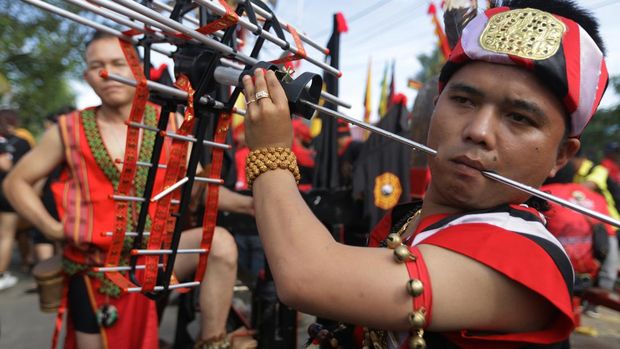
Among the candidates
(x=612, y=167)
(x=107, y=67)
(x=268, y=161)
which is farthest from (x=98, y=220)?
(x=612, y=167)

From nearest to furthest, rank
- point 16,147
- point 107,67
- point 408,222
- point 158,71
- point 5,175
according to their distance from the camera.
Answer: point 408,222
point 107,67
point 158,71
point 5,175
point 16,147

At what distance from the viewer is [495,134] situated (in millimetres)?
1019

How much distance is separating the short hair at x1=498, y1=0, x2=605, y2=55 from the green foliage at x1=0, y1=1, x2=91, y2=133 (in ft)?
50.5

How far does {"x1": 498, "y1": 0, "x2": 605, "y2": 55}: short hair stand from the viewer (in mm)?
1197

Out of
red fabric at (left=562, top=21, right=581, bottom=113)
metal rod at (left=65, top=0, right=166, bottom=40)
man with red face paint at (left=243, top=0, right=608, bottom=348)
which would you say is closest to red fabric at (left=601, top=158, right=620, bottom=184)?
man with red face paint at (left=243, top=0, right=608, bottom=348)

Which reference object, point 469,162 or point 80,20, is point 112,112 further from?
point 469,162

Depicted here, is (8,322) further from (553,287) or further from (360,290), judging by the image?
(553,287)

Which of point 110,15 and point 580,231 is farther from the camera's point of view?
point 580,231

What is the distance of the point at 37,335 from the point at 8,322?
485 millimetres

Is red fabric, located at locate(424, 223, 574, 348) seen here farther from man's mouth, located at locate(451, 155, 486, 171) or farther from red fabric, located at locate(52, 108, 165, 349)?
red fabric, located at locate(52, 108, 165, 349)

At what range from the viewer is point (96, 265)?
2021mm

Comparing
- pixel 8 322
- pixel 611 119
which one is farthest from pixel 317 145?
pixel 611 119

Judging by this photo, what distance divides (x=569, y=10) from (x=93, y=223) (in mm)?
1879

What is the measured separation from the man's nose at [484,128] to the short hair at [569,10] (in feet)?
1.22
